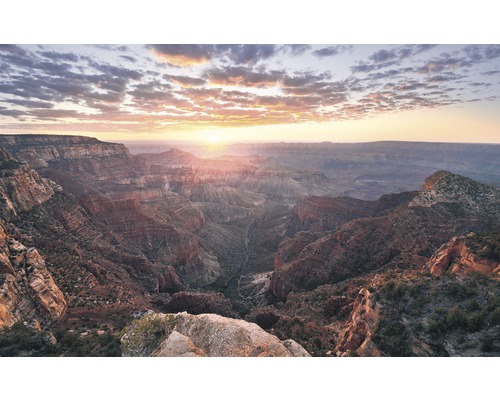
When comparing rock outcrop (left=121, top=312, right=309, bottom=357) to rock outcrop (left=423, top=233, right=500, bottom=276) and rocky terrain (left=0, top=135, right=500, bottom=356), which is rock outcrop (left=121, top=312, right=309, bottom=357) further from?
rock outcrop (left=423, top=233, right=500, bottom=276)

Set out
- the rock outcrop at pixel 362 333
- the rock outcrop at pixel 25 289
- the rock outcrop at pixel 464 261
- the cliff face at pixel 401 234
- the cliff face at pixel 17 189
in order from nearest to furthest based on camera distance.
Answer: the rock outcrop at pixel 362 333
the rock outcrop at pixel 464 261
the rock outcrop at pixel 25 289
the cliff face at pixel 17 189
the cliff face at pixel 401 234

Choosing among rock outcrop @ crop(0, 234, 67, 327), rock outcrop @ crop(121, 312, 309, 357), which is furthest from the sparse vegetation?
rock outcrop @ crop(0, 234, 67, 327)

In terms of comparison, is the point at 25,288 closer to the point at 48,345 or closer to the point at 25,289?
the point at 25,289

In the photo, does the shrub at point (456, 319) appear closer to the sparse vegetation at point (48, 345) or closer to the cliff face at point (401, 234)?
the sparse vegetation at point (48, 345)

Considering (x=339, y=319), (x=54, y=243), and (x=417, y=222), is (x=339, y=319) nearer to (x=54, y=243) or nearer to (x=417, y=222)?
(x=417, y=222)

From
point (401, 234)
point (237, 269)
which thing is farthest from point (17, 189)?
point (401, 234)

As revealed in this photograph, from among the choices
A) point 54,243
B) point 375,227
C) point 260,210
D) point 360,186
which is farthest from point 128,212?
point 360,186

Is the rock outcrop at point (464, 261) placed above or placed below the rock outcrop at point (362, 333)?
above

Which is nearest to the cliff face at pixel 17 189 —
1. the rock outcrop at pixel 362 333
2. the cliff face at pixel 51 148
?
the cliff face at pixel 51 148
